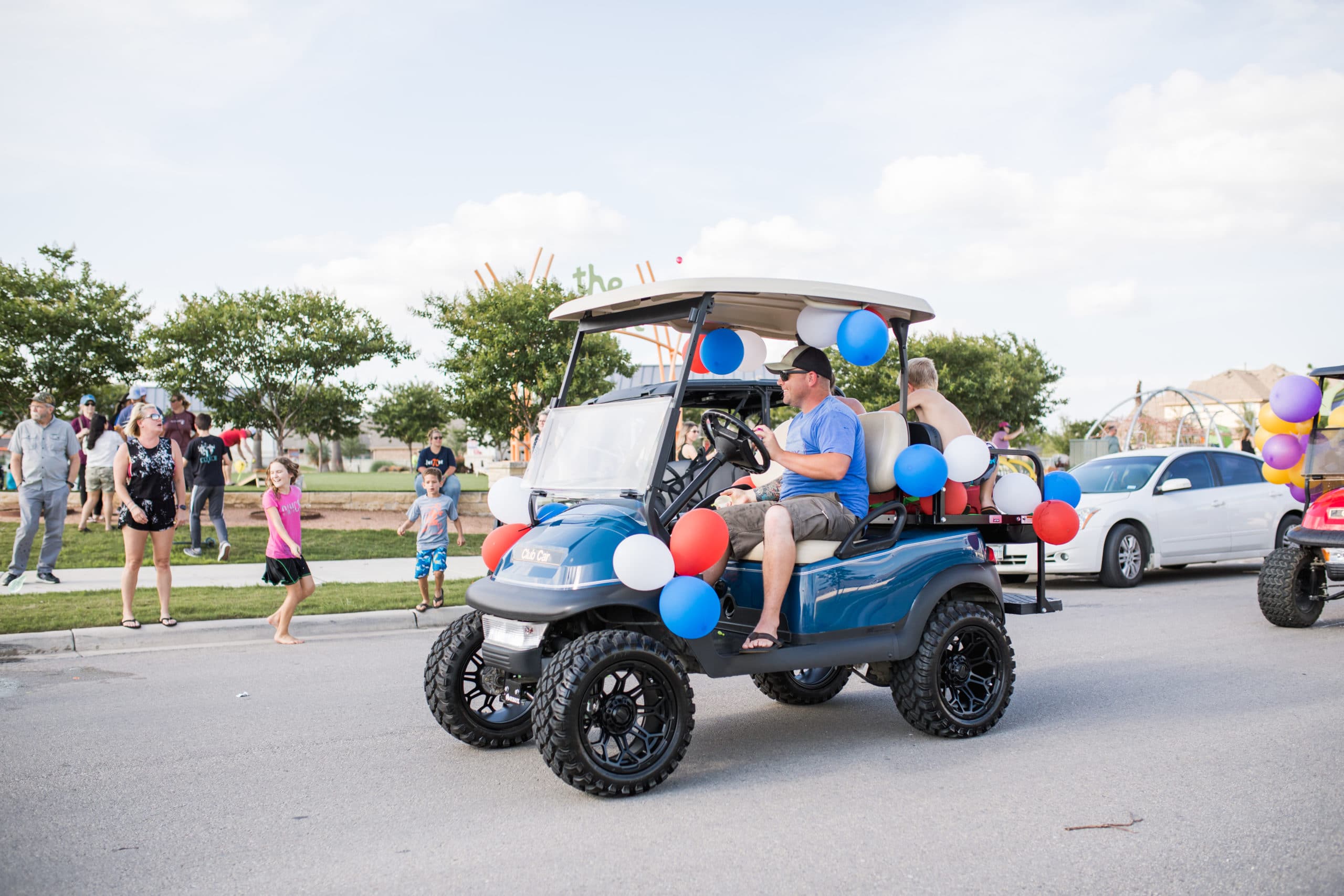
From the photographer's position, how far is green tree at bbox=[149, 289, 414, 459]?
18.9 meters

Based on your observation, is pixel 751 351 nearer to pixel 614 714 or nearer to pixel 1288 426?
pixel 614 714

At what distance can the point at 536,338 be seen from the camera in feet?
63.5

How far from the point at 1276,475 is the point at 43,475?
12086mm

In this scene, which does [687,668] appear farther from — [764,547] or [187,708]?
[187,708]

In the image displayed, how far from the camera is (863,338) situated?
4.92m

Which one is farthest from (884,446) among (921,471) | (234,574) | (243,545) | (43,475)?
(243,545)

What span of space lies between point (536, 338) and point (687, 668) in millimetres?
15367

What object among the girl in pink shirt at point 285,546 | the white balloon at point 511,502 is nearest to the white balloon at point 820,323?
the white balloon at point 511,502

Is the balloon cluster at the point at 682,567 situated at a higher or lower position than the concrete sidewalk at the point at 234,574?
higher

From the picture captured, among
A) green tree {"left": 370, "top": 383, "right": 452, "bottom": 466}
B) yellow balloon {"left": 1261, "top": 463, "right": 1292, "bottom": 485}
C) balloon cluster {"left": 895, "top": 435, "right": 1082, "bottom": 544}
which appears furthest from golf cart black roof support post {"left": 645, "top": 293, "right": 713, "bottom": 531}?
green tree {"left": 370, "top": 383, "right": 452, "bottom": 466}

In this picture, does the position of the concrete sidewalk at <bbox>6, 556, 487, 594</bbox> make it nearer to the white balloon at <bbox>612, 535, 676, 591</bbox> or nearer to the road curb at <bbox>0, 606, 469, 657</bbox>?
the road curb at <bbox>0, 606, 469, 657</bbox>

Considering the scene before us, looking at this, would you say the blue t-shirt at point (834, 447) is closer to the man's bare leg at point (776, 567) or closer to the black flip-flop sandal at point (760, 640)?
the man's bare leg at point (776, 567)

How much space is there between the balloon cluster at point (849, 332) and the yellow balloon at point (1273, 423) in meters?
5.82

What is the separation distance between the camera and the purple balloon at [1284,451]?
9.01 m
